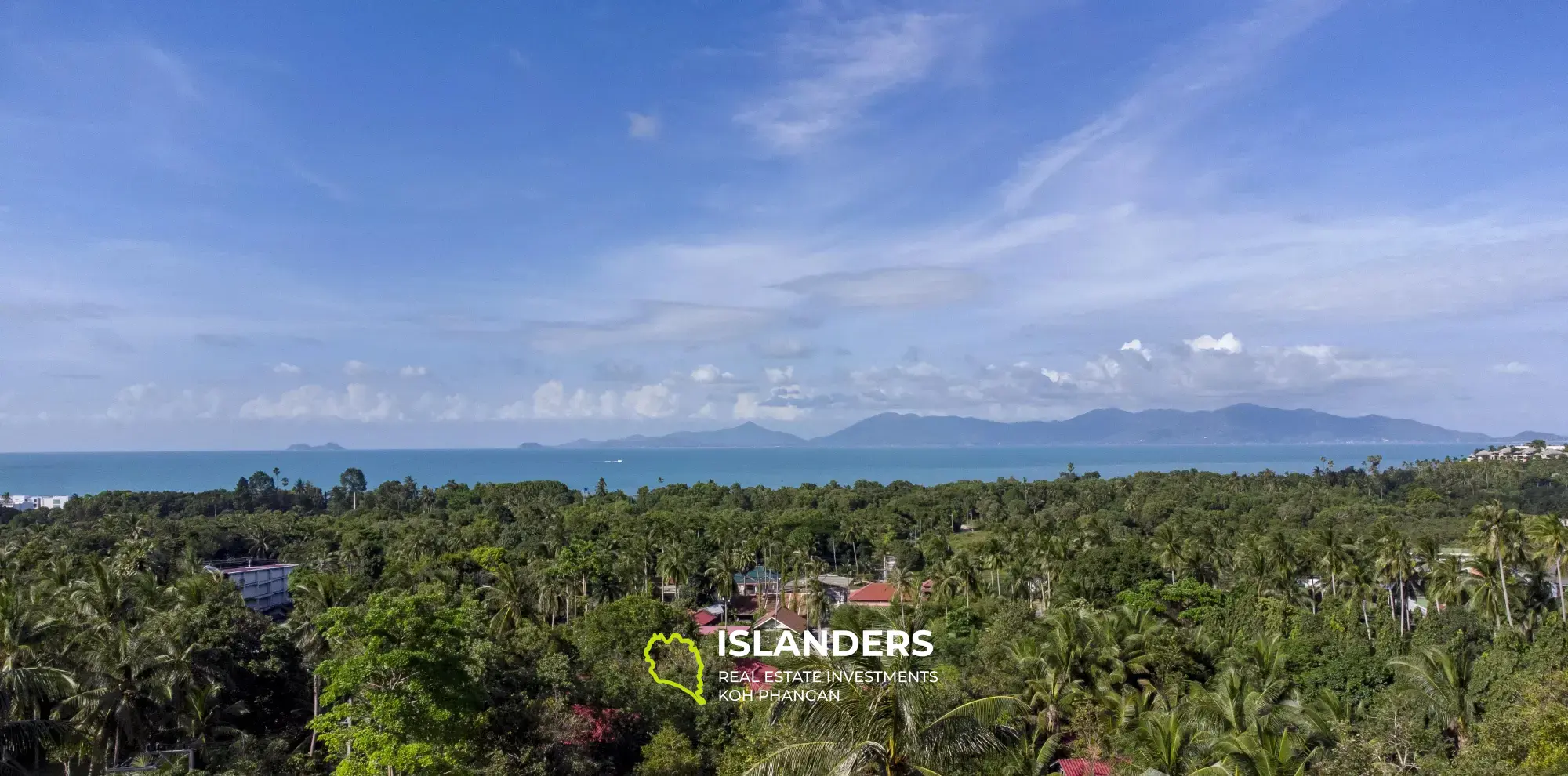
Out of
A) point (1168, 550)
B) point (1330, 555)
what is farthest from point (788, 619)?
point (1330, 555)

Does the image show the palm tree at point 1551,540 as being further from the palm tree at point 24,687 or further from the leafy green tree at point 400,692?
the palm tree at point 24,687

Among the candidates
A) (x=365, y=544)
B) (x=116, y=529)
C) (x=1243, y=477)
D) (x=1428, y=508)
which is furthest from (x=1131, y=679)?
(x=1243, y=477)

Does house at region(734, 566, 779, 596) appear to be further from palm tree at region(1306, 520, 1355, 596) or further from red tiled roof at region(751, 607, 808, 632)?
palm tree at region(1306, 520, 1355, 596)

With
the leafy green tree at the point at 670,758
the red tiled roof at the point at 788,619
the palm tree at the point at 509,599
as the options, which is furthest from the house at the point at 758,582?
the leafy green tree at the point at 670,758

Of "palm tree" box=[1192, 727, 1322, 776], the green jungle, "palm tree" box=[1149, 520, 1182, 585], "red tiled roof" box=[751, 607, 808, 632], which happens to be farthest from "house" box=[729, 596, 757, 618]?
"palm tree" box=[1192, 727, 1322, 776]

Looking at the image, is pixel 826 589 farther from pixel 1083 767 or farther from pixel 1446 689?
pixel 1446 689

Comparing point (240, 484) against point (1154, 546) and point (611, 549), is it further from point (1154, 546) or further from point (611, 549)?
point (1154, 546)
